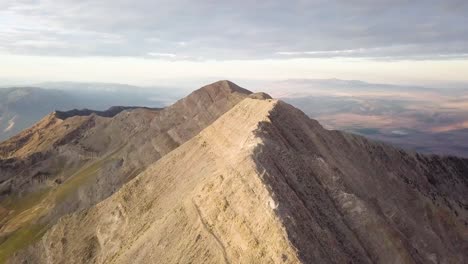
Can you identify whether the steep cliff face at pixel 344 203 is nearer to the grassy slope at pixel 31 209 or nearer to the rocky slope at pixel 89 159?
the rocky slope at pixel 89 159

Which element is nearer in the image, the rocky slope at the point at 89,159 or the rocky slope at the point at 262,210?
the rocky slope at the point at 262,210

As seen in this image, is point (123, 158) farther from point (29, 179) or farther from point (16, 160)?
point (16, 160)

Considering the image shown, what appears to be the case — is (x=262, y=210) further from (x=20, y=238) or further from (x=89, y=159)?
(x=89, y=159)

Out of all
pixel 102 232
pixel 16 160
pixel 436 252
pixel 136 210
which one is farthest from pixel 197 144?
pixel 16 160

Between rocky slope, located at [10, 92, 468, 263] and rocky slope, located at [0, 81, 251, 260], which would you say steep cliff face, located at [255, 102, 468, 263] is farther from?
rocky slope, located at [0, 81, 251, 260]

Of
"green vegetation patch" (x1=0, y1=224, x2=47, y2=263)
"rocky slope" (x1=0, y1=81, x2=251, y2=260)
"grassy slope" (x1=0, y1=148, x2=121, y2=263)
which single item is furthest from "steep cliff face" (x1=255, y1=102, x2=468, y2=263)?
"grassy slope" (x1=0, y1=148, x2=121, y2=263)

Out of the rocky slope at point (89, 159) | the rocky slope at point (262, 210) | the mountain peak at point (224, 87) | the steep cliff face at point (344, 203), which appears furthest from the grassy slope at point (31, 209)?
the steep cliff face at point (344, 203)
